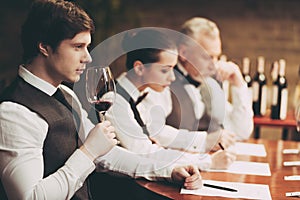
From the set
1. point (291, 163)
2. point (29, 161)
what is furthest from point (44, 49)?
point (291, 163)

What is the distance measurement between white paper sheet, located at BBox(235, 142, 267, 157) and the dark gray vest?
1.00 meters

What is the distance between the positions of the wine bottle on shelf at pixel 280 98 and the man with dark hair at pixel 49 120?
1802 mm

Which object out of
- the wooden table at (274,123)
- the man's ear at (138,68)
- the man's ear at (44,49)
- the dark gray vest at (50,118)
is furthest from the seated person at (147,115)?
the wooden table at (274,123)

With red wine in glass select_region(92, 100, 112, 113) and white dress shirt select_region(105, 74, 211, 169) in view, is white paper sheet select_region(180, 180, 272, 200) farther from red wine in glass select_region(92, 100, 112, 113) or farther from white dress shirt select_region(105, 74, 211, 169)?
red wine in glass select_region(92, 100, 112, 113)

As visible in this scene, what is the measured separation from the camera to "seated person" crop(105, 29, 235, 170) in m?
2.18

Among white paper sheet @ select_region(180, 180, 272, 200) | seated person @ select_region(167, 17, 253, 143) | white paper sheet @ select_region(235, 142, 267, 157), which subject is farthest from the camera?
seated person @ select_region(167, 17, 253, 143)

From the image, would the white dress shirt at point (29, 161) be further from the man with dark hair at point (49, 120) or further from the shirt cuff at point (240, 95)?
the shirt cuff at point (240, 95)

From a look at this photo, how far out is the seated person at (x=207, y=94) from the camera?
9.63ft

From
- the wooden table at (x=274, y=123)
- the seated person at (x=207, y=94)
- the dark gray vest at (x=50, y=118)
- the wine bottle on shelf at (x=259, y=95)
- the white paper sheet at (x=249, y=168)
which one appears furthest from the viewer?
the wine bottle on shelf at (x=259, y=95)

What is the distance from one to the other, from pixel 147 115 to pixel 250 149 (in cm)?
54

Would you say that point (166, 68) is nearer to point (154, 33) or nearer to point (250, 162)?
point (154, 33)

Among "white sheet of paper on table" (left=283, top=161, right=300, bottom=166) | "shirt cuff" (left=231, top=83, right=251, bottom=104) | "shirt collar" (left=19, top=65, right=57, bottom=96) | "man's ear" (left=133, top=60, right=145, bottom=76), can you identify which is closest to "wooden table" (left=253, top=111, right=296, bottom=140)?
"shirt cuff" (left=231, top=83, right=251, bottom=104)

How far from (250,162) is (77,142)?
843 mm

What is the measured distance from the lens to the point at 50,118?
1683mm
